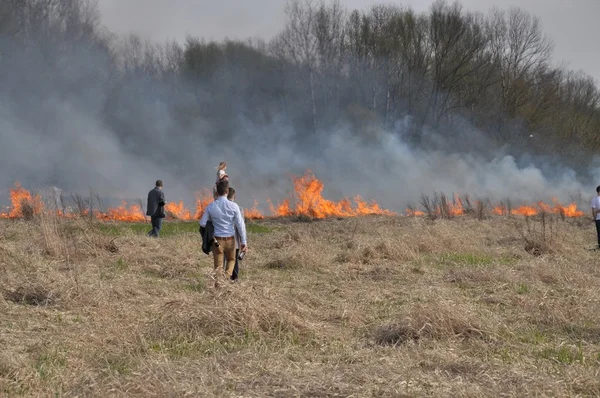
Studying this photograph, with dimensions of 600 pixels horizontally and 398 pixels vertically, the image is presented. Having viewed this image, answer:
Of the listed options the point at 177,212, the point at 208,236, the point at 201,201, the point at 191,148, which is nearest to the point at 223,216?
the point at 208,236

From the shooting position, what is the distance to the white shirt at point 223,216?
8266 mm

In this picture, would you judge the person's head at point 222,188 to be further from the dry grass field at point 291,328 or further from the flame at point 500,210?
the flame at point 500,210

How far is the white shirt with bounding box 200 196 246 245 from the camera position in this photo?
8266 millimetres

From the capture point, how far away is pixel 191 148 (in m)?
33.6

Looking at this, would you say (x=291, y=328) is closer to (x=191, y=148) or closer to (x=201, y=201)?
(x=201, y=201)

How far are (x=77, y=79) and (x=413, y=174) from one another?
18.1 metres

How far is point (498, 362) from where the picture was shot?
4.97m

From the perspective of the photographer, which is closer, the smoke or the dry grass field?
the dry grass field

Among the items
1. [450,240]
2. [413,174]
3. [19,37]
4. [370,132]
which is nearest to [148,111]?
[19,37]

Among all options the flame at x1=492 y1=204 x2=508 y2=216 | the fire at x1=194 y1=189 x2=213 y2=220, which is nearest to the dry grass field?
the fire at x1=194 y1=189 x2=213 y2=220

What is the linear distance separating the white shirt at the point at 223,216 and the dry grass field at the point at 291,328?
3.00 feet

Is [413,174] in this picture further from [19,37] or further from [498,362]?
[498,362]

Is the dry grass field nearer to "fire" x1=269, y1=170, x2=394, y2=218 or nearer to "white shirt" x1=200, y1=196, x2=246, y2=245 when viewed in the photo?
"white shirt" x1=200, y1=196, x2=246, y2=245

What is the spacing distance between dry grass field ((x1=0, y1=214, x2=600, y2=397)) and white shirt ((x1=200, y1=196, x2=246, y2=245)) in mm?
915
